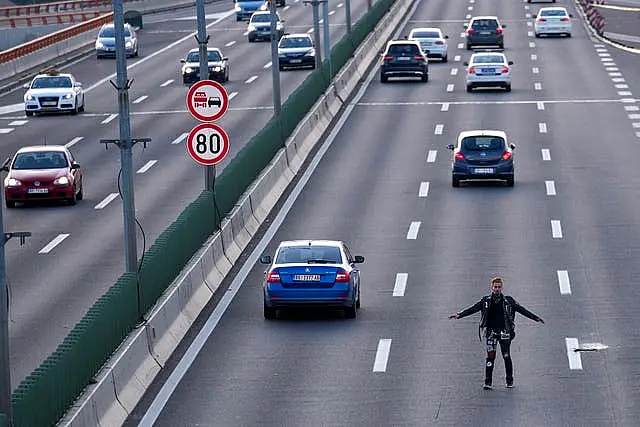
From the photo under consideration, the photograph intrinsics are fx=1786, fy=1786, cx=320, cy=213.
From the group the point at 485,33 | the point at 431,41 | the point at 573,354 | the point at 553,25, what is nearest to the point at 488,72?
the point at 431,41

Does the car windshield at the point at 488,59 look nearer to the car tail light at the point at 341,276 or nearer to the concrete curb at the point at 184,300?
the concrete curb at the point at 184,300

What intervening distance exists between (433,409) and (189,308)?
24.2 feet

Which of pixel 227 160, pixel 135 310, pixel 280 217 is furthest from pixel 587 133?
pixel 135 310

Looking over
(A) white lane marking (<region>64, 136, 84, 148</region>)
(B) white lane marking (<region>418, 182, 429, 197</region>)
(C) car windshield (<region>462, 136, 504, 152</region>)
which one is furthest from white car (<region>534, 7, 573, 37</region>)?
(B) white lane marking (<region>418, 182, 429, 197</region>)

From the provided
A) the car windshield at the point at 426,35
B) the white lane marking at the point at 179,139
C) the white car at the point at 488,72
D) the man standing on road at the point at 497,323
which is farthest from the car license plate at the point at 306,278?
the car windshield at the point at 426,35

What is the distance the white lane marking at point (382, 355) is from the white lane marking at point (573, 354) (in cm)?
272

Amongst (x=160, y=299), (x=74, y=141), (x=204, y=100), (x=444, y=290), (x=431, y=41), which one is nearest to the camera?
(x=160, y=299)

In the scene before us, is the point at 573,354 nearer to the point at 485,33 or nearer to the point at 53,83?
the point at 53,83

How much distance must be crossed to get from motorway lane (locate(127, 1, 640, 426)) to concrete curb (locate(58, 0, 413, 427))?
51cm

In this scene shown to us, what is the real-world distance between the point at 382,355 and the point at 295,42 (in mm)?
51718

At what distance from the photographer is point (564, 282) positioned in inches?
1305

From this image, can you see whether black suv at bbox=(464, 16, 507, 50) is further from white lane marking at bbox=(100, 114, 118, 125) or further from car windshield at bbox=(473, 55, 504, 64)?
white lane marking at bbox=(100, 114, 118, 125)

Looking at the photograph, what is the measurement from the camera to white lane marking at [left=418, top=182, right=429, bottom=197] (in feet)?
149

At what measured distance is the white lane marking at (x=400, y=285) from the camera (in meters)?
32.4
